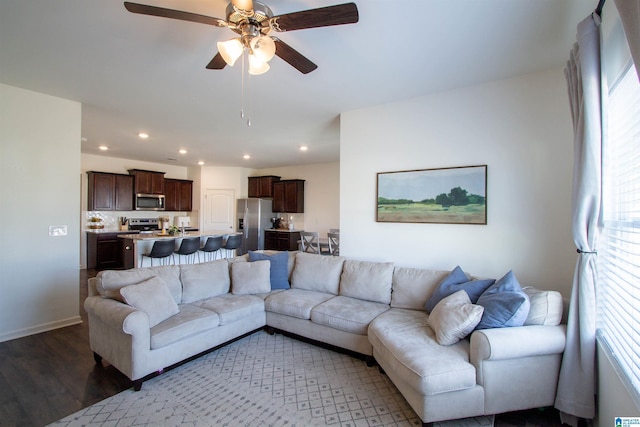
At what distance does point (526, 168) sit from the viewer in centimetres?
280

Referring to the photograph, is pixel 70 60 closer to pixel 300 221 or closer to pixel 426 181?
pixel 426 181

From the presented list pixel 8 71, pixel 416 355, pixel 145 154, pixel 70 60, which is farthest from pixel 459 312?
pixel 145 154

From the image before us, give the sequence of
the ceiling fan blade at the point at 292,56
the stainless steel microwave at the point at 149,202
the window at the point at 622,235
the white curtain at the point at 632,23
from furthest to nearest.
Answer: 1. the stainless steel microwave at the point at 149,202
2. the ceiling fan blade at the point at 292,56
3. the window at the point at 622,235
4. the white curtain at the point at 632,23

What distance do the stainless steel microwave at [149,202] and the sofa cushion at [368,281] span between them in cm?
646

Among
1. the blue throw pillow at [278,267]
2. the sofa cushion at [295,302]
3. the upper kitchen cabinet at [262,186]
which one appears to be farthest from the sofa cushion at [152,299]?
the upper kitchen cabinet at [262,186]

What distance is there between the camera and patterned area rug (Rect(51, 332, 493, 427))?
1942mm

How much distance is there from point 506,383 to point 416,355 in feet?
2.01

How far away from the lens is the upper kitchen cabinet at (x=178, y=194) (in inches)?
316

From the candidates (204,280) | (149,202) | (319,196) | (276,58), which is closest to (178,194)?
(149,202)

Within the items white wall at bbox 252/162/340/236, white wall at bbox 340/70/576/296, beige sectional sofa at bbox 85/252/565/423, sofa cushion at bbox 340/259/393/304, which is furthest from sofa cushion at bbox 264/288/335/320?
white wall at bbox 252/162/340/236

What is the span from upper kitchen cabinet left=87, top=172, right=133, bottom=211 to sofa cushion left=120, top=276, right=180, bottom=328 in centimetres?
545

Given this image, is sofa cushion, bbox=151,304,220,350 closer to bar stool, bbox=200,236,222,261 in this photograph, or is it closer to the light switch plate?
the light switch plate

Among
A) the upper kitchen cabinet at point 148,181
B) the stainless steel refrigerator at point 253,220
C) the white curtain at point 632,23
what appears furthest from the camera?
the stainless steel refrigerator at point 253,220

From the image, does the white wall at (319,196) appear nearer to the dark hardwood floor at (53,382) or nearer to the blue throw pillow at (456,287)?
the blue throw pillow at (456,287)
